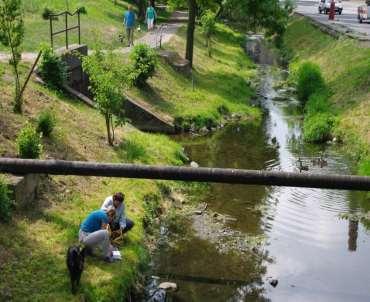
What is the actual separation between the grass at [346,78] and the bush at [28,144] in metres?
14.5

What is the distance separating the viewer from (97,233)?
1472 centimetres

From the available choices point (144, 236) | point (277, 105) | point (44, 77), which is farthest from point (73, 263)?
point (277, 105)

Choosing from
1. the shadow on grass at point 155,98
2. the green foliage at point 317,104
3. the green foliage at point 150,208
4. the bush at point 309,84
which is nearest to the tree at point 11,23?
the green foliage at point 150,208

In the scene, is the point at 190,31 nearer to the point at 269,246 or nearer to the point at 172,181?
the point at 172,181

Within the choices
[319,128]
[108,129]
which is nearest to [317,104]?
[319,128]

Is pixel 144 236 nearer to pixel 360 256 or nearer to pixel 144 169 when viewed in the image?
pixel 144 169

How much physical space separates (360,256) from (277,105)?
21763mm

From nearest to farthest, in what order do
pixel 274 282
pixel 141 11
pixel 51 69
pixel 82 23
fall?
pixel 274 282, pixel 51 69, pixel 82 23, pixel 141 11

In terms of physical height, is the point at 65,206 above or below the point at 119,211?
below

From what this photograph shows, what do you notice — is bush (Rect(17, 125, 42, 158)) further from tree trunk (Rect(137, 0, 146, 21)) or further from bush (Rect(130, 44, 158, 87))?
tree trunk (Rect(137, 0, 146, 21))

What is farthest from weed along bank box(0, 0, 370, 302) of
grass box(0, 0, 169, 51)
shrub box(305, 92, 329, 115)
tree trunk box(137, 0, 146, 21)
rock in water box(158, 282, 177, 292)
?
tree trunk box(137, 0, 146, 21)

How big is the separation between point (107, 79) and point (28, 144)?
17.7ft

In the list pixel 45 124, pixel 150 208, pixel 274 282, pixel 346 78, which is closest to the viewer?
pixel 274 282

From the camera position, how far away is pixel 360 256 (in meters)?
17.8
